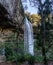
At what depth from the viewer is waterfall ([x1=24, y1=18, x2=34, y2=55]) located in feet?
28.2

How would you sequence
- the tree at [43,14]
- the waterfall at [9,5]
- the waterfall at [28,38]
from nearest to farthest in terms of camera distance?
the tree at [43,14]
the waterfall at [28,38]
the waterfall at [9,5]

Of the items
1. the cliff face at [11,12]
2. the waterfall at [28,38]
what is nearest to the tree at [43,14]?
the waterfall at [28,38]

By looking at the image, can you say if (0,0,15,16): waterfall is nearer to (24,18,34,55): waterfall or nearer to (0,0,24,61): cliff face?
(0,0,24,61): cliff face

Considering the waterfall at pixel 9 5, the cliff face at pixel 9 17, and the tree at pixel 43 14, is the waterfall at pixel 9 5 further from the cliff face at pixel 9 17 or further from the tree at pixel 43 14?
the tree at pixel 43 14

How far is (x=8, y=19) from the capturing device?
9.36 meters

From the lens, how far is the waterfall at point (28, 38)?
28.2ft

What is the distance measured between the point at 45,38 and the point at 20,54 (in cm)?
89

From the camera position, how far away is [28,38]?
349 inches

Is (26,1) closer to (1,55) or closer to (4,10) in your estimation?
(4,10)

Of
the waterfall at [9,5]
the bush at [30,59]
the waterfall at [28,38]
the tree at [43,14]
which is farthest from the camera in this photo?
the waterfall at [9,5]

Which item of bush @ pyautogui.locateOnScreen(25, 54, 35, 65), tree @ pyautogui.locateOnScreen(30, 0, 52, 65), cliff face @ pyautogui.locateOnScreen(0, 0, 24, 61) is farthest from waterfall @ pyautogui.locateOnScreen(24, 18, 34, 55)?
tree @ pyautogui.locateOnScreen(30, 0, 52, 65)

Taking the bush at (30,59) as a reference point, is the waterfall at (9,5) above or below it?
above

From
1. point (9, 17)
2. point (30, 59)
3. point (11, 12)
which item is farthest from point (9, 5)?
point (30, 59)

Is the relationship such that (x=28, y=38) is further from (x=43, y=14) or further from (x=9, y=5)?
(x=43, y=14)
